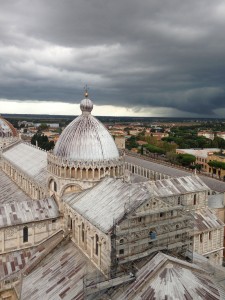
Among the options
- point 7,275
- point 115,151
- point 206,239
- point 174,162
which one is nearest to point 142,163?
point 174,162

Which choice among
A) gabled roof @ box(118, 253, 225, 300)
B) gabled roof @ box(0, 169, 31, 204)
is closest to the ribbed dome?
gabled roof @ box(0, 169, 31, 204)

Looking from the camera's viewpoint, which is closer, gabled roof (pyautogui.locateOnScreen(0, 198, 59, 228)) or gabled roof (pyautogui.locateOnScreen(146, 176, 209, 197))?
gabled roof (pyautogui.locateOnScreen(0, 198, 59, 228))

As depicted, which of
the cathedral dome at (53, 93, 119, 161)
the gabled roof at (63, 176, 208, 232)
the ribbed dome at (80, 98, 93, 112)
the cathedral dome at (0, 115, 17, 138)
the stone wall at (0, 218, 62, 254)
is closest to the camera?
the gabled roof at (63, 176, 208, 232)

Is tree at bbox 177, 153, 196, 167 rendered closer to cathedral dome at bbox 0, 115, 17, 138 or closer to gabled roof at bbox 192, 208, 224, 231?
cathedral dome at bbox 0, 115, 17, 138

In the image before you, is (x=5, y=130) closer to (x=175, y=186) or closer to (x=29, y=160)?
(x=29, y=160)

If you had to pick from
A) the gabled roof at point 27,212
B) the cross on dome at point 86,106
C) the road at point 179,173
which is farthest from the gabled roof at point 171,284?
the road at point 179,173

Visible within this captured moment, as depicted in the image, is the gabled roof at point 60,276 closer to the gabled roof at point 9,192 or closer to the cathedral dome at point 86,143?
the cathedral dome at point 86,143

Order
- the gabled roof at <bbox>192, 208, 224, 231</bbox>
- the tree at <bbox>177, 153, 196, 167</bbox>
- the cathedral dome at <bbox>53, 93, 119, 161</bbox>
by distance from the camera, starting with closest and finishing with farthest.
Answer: the cathedral dome at <bbox>53, 93, 119, 161</bbox> → the gabled roof at <bbox>192, 208, 224, 231</bbox> → the tree at <bbox>177, 153, 196, 167</bbox>
